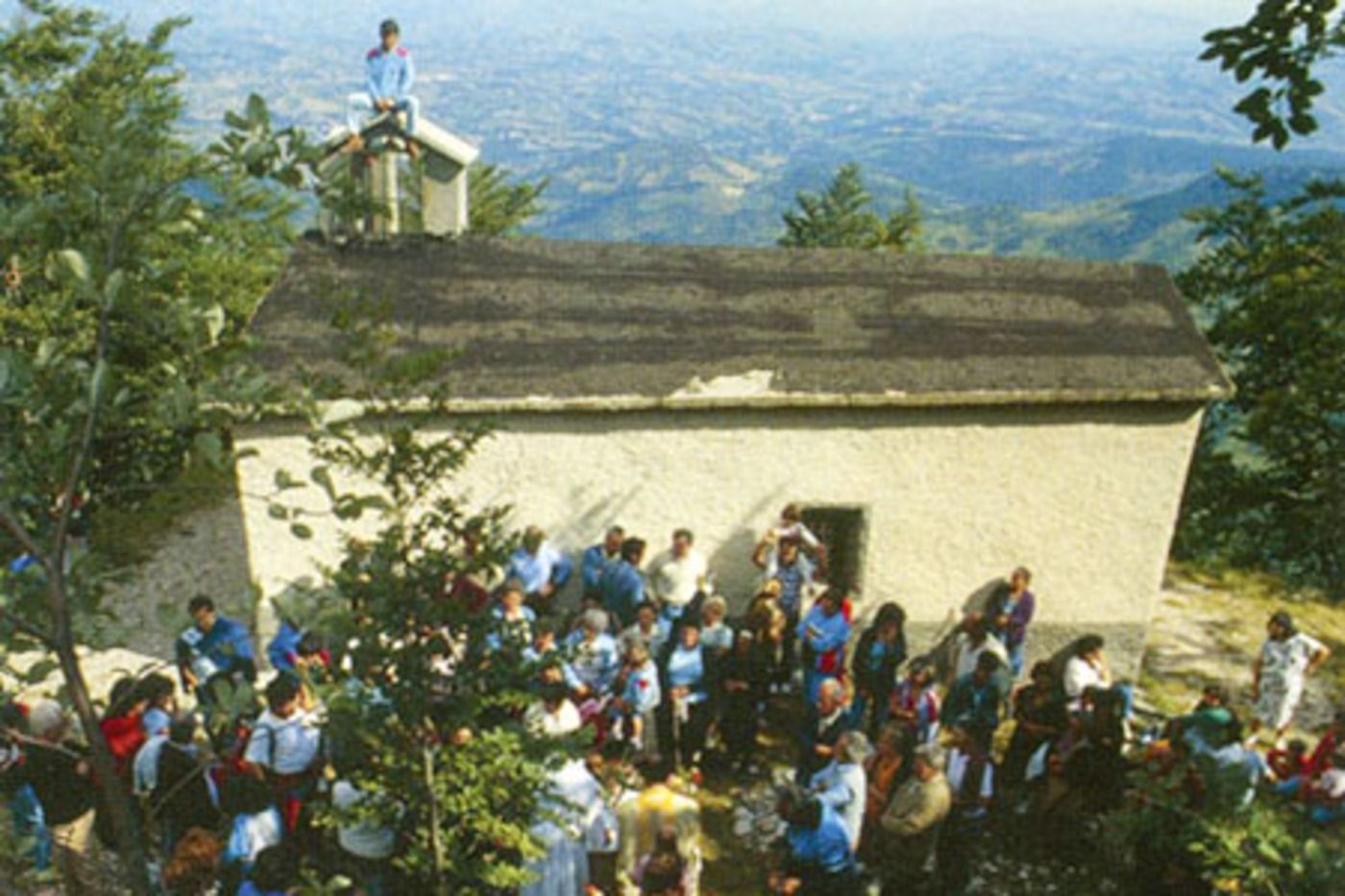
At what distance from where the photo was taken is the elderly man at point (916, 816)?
7375 millimetres

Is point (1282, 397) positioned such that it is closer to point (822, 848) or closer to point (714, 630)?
point (714, 630)

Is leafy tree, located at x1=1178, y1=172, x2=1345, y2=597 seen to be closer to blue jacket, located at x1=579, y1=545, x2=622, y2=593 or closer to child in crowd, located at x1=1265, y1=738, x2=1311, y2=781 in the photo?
child in crowd, located at x1=1265, y1=738, x2=1311, y2=781

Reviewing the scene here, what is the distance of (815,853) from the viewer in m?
6.99

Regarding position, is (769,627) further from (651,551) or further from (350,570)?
(350,570)

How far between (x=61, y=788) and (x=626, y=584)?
195 inches

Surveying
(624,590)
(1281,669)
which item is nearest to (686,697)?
(624,590)

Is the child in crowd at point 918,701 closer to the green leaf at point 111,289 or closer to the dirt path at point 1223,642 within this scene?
the dirt path at point 1223,642

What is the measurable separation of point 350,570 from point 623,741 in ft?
16.9

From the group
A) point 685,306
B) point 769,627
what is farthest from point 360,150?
point 769,627

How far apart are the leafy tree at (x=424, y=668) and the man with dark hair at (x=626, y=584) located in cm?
449

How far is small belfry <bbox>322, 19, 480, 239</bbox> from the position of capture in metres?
12.7

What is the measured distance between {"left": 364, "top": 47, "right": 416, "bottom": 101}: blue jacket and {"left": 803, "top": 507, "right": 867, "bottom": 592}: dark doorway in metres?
7.65

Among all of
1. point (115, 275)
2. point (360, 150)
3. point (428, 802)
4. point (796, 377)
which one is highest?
point (360, 150)

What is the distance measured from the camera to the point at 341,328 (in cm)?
419
